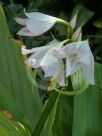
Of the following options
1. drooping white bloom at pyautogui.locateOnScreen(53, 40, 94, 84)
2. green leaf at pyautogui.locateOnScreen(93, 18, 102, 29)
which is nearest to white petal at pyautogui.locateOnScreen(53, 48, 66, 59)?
drooping white bloom at pyautogui.locateOnScreen(53, 40, 94, 84)

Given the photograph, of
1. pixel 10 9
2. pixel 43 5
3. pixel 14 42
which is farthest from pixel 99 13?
pixel 14 42

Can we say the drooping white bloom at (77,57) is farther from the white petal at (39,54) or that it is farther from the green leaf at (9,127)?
the green leaf at (9,127)

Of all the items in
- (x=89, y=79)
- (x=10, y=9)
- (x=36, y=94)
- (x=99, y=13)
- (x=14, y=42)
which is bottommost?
(x=99, y=13)

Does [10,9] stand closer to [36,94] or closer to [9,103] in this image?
[36,94]

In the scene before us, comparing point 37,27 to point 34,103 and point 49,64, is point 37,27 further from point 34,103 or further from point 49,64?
point 34,103

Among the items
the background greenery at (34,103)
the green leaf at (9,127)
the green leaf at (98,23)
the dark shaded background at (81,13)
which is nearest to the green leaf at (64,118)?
the background greenery at (34,103)

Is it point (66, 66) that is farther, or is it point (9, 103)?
point (9, 103)

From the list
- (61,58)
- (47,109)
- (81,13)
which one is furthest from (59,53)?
(81,13)
